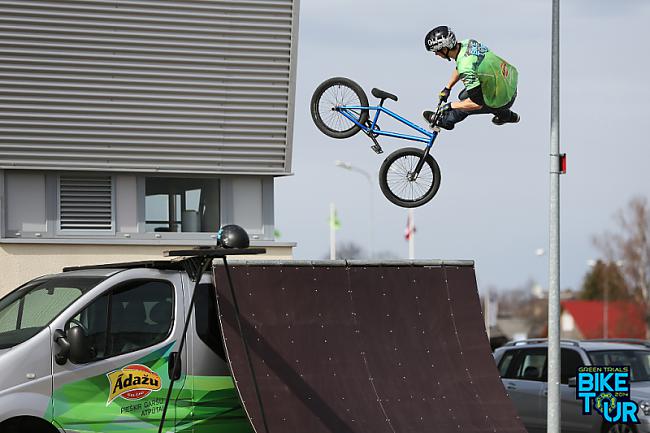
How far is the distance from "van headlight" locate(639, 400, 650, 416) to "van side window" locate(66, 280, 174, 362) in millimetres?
7232

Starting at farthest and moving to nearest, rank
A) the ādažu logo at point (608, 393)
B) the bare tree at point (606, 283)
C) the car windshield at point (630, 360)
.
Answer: the bare tree at point (606, 283), the car windshield at point (630, 360), the ādažu logo at point (608, 393)

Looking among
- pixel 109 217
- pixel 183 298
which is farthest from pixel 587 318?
pixel 183 298

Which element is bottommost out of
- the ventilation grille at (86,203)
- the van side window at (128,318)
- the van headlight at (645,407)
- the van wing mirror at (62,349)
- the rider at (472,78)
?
the van headlight at (645,407)

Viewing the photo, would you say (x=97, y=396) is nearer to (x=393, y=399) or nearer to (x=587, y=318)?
(x=393, y=399)

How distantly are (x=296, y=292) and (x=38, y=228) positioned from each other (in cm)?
812

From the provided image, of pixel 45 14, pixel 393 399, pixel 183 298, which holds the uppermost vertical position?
pixel 45 14

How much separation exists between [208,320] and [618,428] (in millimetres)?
6846

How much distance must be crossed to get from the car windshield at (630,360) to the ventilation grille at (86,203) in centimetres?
750

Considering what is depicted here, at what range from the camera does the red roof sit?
95.9 meters

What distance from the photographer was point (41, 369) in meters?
10.5

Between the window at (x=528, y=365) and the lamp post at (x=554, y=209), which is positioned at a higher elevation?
the lamp post at (x=554, y=209)

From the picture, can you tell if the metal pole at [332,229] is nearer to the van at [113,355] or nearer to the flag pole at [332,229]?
the flag pole at [332,229]

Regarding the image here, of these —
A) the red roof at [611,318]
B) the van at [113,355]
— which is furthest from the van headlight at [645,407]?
the red roof at [611,318]

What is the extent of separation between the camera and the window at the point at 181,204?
19547 millimetres
